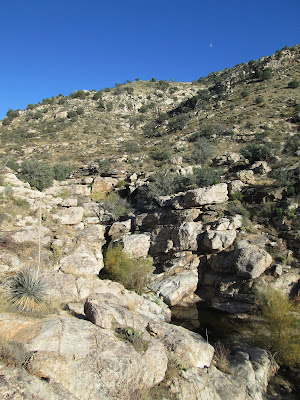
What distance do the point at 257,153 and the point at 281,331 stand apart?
53.9 feet

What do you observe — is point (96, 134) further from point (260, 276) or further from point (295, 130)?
point (260, 276)

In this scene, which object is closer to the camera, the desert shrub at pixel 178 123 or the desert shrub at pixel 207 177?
the desert shrub at pixel 207 177

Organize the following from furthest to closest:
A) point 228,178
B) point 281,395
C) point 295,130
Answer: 1. point 295,130
2. point 228,178
3. point 281,395

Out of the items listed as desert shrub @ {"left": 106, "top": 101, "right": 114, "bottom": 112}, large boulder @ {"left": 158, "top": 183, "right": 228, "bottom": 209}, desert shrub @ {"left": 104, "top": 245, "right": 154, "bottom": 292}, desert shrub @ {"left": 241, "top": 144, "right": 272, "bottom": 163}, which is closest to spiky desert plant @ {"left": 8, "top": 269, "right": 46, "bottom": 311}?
desert shrub @ {"left": 104, "top": 245, "right": 154, "bottom": 292}

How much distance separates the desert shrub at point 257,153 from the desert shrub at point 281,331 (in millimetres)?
14545

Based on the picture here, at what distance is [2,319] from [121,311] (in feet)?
11.2

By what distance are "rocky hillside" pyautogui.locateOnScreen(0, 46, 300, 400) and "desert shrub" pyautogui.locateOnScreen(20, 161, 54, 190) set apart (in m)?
0.13

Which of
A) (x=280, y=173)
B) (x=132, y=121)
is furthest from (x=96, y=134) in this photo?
(x=280, y=173)

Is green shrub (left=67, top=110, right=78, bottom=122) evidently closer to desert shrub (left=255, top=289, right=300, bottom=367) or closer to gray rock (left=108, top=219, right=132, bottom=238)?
gray rock (left=108, top=219, right=132, bottom=238)

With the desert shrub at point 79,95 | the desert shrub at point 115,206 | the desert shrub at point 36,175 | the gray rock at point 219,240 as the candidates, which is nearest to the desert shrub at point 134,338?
the gray rock at point 219,240

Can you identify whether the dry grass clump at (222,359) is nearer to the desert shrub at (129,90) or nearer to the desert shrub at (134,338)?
the desert shrub at (134,338)

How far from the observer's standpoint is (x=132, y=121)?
4462cm

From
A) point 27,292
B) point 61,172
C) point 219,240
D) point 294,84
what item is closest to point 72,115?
point 61,172

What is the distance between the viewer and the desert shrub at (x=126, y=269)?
1340 cm
